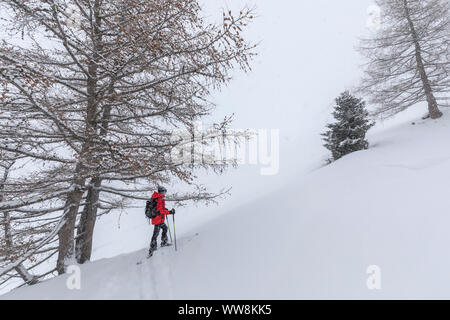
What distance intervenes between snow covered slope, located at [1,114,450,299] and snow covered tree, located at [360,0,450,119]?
6.92 meters

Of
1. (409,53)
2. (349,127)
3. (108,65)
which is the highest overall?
(409,53)

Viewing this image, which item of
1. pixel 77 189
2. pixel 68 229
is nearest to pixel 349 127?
pixel 77 189

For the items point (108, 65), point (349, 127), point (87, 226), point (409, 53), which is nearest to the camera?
point (108, 65)

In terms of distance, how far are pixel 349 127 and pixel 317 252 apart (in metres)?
9.12

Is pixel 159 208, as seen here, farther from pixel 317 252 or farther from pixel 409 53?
pixel 409 53

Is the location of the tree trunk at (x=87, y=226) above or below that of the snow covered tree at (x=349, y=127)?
below

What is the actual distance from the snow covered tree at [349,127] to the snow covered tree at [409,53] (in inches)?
53.0

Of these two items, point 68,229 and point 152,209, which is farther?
point 152,209

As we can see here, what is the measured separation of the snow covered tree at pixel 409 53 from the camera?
412 inches

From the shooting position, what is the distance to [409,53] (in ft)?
35.9

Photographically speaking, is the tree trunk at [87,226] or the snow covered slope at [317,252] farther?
the tree trunk at [87,226]

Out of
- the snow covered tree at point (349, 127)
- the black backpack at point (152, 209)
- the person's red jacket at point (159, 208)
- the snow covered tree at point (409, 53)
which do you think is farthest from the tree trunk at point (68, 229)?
the snow covered tree at point (409, 53)

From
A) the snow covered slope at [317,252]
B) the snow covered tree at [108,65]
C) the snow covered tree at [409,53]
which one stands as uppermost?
the snow covered tree at [409,53]

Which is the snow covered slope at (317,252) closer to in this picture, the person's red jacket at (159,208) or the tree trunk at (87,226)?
the tree trunk at (87,226)
